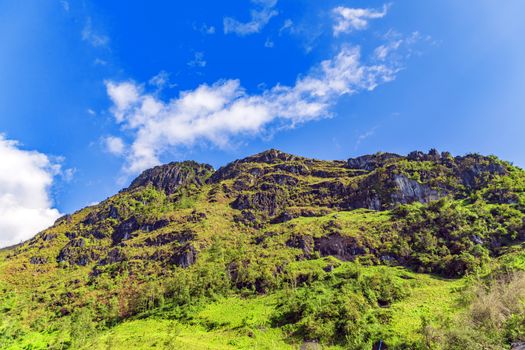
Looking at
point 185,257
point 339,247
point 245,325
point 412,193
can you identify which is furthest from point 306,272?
point 412,193

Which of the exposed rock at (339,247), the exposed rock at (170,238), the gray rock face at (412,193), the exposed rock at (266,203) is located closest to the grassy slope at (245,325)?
the exposed rock at (339,247)

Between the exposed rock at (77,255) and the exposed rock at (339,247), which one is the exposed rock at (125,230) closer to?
the exposed rock at (77,255)

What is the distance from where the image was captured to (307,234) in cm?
13350

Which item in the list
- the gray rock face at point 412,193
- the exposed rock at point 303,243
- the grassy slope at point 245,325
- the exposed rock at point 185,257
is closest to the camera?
the grassy slope at point 245,325

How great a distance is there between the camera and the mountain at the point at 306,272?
5959 centimetres

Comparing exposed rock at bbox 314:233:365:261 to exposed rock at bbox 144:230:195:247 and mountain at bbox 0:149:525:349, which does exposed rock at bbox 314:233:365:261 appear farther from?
exposed rock at bbox 144:230:195:247

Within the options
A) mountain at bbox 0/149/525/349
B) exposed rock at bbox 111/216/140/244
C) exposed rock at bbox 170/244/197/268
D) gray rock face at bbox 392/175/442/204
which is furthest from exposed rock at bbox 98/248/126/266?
gray rock face at bbox 392/175/442/204

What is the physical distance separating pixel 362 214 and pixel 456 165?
64.7m

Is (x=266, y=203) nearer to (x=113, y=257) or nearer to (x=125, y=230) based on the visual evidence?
(x=125, y=230)

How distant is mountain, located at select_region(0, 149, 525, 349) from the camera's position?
196 feet

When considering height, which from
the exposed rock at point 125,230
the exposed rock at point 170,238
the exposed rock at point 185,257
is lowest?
the exposed rock at point 185,257

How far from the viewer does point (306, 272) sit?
4107 inches

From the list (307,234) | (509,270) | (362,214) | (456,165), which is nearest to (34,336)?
(307,234)

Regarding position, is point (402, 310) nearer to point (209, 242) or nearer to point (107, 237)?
point (209, 242)
